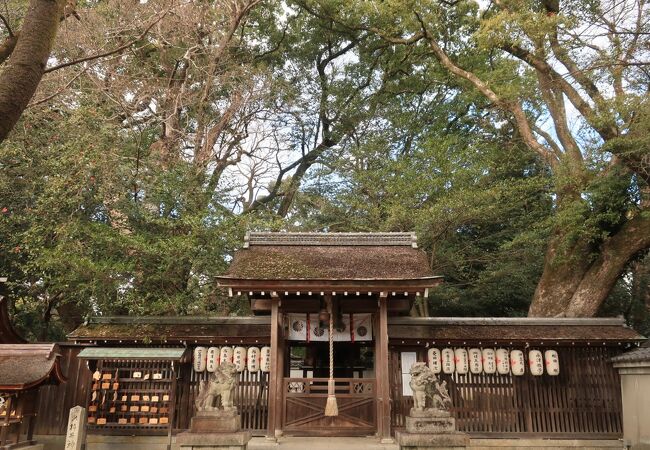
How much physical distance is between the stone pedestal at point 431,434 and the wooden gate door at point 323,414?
1591 mm

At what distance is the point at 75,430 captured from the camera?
368 inches

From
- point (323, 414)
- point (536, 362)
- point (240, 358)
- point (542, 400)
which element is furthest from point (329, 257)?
point (542, 400)

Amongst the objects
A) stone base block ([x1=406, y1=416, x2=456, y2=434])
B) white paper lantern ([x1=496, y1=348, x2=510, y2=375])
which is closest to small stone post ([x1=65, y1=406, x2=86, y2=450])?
stone base block ([x1=406, y1=416, x2=456, y2=434])

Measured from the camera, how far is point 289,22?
2292cm

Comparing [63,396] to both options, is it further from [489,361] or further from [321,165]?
[321,165]

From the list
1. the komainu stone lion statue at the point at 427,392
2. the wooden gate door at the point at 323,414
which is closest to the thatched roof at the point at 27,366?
the wooden gate door at the point at 323,414

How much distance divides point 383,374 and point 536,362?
3672 mm

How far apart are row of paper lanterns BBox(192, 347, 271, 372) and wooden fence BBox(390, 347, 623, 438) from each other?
3.06 m

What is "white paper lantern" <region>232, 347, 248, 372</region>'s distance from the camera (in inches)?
425

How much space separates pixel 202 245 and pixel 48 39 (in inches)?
302

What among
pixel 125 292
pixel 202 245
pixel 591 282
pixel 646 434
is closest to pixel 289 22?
pixel 202 245

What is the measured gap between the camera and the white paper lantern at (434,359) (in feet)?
35.6

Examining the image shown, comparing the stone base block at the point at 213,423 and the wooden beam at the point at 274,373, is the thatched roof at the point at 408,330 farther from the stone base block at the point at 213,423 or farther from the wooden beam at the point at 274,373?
the stone base block at the point at 213,423

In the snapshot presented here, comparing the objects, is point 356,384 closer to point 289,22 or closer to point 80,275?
point 80,275
